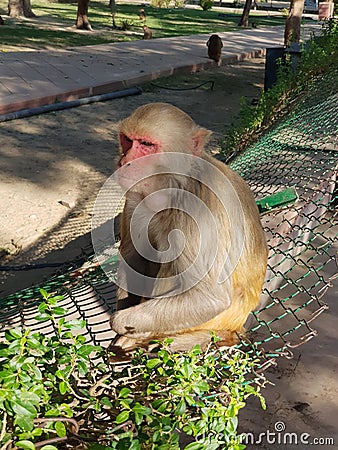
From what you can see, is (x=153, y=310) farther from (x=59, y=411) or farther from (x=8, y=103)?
(x=8, y=103)

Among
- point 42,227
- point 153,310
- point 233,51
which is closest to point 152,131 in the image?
point 153,310

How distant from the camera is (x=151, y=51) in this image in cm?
1762

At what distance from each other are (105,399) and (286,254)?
2.01m

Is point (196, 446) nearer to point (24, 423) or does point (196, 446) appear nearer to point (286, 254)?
point (24, 423)

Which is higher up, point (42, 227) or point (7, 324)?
point (7, 324)

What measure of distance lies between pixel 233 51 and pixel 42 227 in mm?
13598

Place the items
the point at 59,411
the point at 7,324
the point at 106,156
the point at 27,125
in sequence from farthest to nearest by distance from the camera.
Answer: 1. the point at 27,125
2. the point at 106,156
3. the point at 7,324
4. the point at 59,411

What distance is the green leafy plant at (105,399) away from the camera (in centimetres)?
169

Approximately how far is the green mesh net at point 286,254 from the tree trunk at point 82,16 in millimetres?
14301

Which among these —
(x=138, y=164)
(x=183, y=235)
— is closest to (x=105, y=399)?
(x=183, y=235)

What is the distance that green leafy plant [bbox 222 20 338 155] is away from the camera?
7926 millimetres

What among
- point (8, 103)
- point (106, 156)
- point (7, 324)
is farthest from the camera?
point (8, 103)
